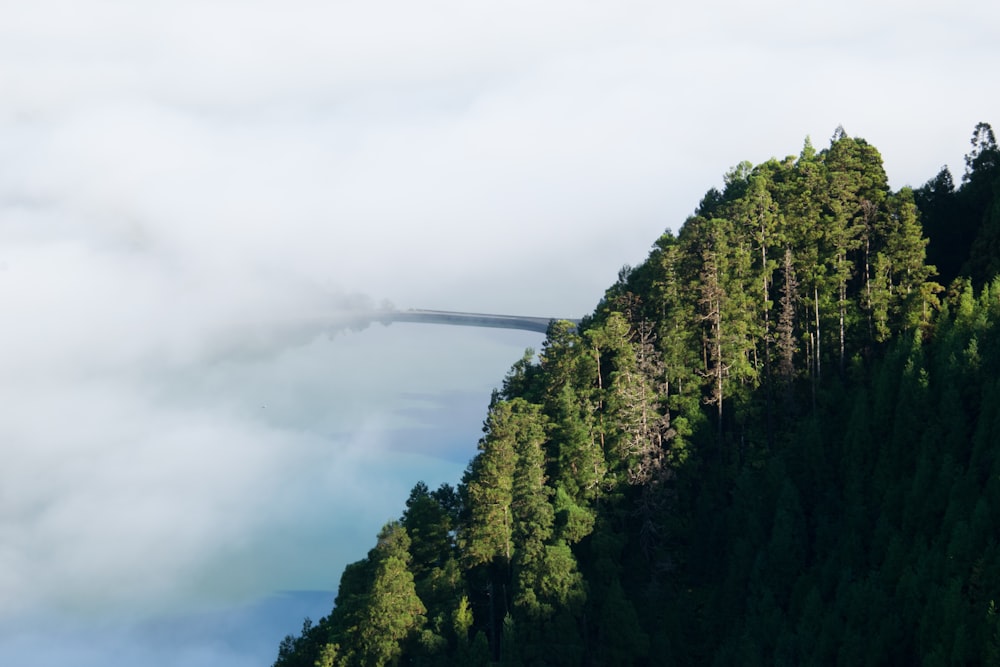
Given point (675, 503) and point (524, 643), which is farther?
point (675, 503)

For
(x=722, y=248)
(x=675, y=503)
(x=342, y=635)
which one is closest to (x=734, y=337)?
(x=722, y=248)

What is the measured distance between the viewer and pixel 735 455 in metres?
92.5

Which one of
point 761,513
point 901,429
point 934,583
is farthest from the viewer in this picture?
point 761,513

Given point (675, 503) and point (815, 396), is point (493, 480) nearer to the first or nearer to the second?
point (675, 503)

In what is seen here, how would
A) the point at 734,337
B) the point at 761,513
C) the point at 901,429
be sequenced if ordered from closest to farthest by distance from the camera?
the point at 901,429, the point at 761,513, the point at 734,337

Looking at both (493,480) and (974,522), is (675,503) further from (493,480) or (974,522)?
(974,522)

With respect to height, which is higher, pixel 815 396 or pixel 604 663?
pixel 815 396

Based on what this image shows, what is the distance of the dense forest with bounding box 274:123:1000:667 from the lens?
80.0 meters

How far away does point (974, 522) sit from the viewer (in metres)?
71.6

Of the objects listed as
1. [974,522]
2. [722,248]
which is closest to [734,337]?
[722,248]

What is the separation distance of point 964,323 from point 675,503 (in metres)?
23.2

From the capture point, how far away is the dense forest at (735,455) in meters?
80.0

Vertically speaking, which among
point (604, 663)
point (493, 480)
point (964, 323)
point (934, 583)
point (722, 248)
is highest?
point (722, 248)

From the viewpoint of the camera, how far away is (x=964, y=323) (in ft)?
272
